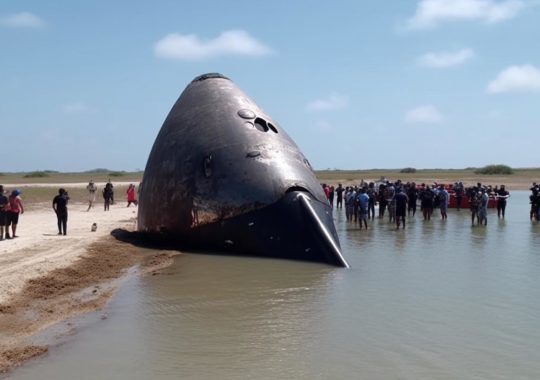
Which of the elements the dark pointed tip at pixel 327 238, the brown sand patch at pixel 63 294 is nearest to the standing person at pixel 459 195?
the dark pointed tip at pixel 327 238

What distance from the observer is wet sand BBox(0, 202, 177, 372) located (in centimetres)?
801

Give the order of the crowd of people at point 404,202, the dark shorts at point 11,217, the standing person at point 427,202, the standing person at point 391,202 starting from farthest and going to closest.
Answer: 1. the standing person at point 427,202
2. the standing person at point 391,202
3. the crowd of people at point 404,202
4. the dark shorts at point 11,217

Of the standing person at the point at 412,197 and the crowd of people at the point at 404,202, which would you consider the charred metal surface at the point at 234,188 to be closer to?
the crowd of people at the point at 404,202

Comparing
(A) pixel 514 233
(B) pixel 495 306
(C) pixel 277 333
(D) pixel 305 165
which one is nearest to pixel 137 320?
(C) pixel 277 333

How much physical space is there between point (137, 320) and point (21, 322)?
1.56 metres

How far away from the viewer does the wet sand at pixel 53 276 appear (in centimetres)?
801

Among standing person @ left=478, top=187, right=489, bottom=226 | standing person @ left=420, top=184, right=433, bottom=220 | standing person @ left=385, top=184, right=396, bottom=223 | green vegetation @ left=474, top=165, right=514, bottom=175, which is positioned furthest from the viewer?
green vegetation @ left=474, top=165, right=514, bottom=175

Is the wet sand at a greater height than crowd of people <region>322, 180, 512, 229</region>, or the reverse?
crowd of people <region>322, 180, 512, 229</region>

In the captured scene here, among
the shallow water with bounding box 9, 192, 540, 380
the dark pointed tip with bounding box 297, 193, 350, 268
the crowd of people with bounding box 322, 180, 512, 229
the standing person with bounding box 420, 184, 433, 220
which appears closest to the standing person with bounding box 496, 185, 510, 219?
the crowd of people with bounding box 322, 180, 512, 229

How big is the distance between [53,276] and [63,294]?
1077 mm

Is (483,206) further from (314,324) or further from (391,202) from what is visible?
(314,324)

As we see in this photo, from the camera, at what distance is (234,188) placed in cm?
1359

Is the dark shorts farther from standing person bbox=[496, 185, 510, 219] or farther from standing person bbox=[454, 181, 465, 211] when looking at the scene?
standing person bbox=[454, 181, 465, 211]

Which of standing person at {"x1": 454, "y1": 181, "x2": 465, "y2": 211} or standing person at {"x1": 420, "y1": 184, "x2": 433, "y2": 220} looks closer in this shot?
standing person at {"x1": 420, "y1": 184, "x2": 433, "y2": 220}
